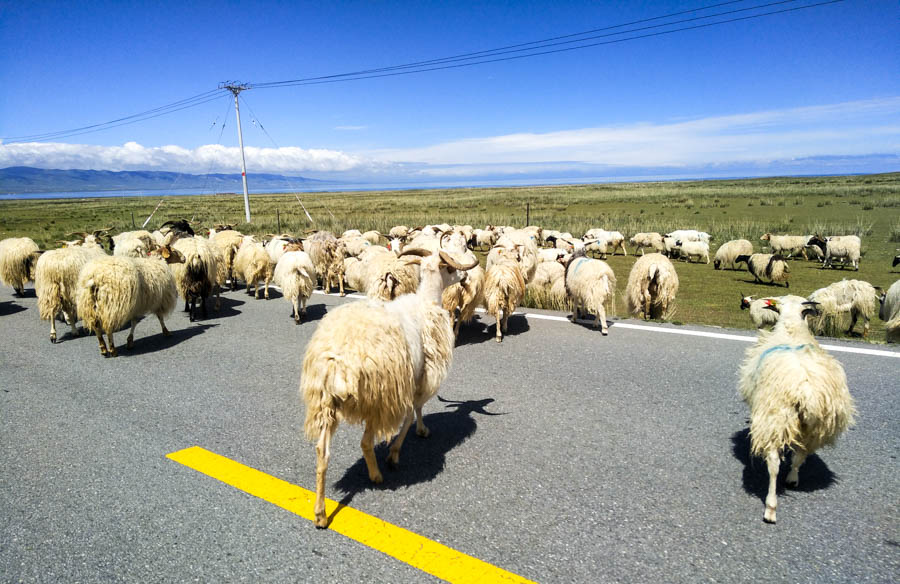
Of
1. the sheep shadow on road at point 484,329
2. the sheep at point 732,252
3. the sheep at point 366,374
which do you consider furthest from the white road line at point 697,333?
the sheep at point 732,252

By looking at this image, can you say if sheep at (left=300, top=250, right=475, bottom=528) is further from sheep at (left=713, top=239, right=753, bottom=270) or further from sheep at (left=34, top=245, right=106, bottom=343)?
sheep at (left=713, top=239, right=753, bottom=270)

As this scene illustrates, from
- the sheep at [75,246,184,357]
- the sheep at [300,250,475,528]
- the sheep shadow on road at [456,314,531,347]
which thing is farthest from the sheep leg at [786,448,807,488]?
the sheep at [75,246,184,357]

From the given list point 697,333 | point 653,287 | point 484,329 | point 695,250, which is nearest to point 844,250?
point 695,250

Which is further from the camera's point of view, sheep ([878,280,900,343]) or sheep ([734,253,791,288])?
sheep ([734,253,791,288])

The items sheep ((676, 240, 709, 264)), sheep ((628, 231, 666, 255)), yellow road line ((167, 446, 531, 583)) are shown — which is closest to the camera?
yellow road line ((167, 446, 531, 583))

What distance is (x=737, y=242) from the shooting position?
66.6ft

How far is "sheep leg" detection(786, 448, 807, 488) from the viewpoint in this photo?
11.0ft

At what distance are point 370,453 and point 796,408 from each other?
2991 mm

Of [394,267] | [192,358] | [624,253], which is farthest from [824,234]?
[192,358]

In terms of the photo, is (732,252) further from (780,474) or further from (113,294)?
(113,294)

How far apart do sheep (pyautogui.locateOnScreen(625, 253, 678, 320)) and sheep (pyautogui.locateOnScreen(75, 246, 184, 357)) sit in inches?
344

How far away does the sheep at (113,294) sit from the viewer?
6.63m

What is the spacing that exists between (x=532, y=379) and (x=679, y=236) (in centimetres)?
2220

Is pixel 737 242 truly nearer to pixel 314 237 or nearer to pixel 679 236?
pixel 679 236
